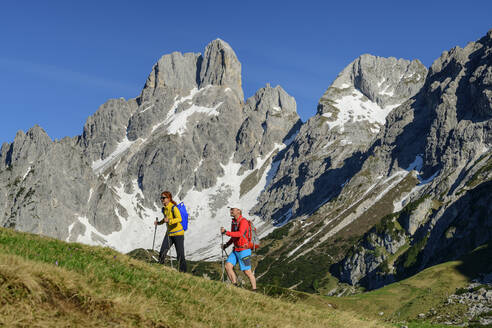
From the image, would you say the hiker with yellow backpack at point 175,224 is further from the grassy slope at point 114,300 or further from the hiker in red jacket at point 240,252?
the grassy slope at point 114,300

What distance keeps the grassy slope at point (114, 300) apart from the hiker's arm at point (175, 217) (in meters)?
4.54

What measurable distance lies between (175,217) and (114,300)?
32.9 ft

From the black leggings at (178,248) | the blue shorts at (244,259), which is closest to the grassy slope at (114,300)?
the blue shorts at (244,259)

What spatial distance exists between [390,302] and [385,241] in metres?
131

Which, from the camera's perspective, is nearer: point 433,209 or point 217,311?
point 217,311

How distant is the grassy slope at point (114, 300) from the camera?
28.5ft

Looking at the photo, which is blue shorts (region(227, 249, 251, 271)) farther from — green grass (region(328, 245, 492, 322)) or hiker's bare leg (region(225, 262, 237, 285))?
green grass (region(328, 245, 492, 322))

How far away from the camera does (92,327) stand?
870 centimetres

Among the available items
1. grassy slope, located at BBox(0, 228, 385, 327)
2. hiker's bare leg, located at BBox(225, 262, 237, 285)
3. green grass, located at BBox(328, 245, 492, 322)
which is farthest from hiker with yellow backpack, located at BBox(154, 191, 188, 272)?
green grass, located at BBox(328, 245, 492, 322)

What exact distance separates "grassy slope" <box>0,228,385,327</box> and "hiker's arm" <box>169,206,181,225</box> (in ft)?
14.9

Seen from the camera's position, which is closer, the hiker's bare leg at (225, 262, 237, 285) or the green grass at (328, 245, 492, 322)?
the hiker's bare leg at (225, 262, 237, 285)

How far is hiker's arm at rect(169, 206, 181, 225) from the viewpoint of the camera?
1973 centimetres

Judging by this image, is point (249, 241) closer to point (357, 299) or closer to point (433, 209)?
point (357, 299)

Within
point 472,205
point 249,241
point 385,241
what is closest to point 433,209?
point 385,241
